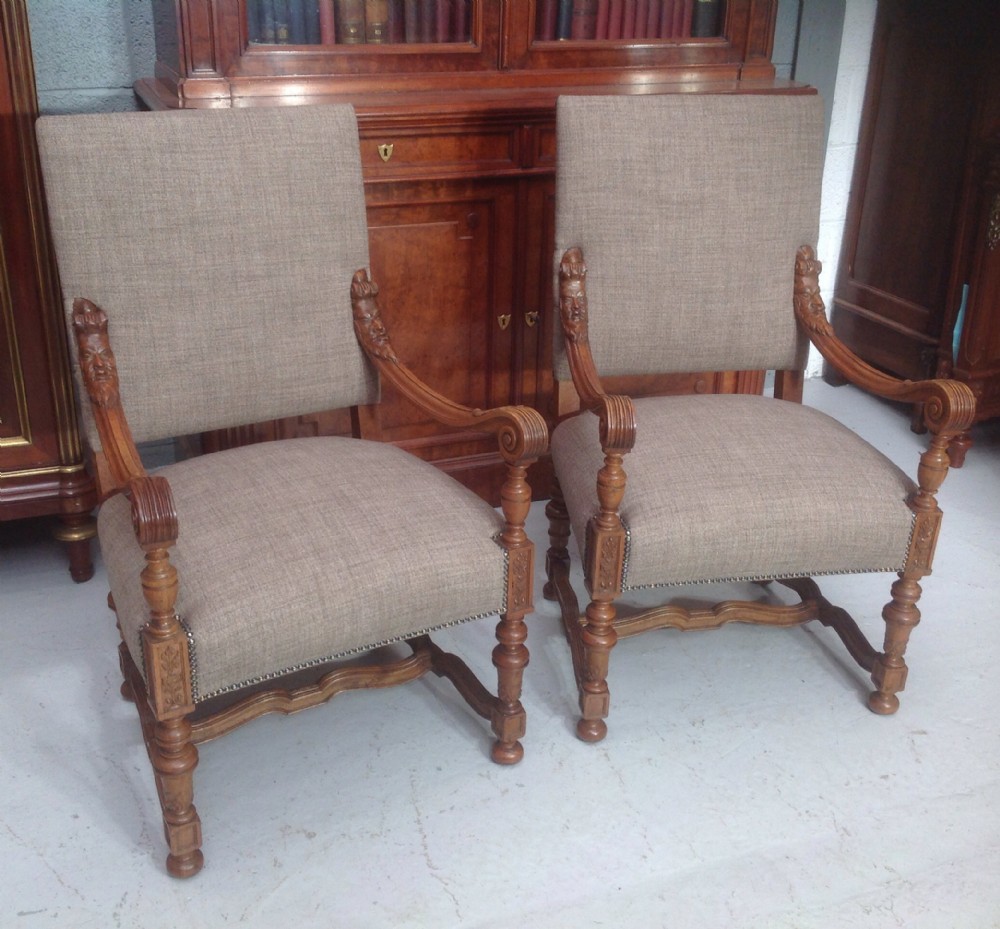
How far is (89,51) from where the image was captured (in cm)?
267

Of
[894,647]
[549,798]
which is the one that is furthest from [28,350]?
[894,647]

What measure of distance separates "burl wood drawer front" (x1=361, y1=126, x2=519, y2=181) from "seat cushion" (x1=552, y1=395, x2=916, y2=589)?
0.79 m

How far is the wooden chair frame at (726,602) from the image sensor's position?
77.4 inches

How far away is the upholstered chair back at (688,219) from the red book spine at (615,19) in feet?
1.81

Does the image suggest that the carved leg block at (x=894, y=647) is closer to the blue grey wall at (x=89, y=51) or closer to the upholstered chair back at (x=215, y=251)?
the upholstered chair back at (x=215, y=251)

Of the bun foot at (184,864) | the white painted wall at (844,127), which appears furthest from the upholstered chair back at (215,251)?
the white painted wall at (844,127)

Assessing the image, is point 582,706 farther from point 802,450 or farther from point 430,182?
point 430,182

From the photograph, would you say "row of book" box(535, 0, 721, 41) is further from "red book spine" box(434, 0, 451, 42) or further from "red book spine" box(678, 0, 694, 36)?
"red book spine" box(434, 0, 451, 42)

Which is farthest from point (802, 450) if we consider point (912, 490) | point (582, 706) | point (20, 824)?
point (20, 824)

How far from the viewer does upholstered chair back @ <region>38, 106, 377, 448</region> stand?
1.87 meters

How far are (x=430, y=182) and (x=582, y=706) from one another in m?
1.23

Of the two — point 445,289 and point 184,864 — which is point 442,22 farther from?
point 184,864

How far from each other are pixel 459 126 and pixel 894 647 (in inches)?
57.1

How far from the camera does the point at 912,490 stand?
81.3 inches
